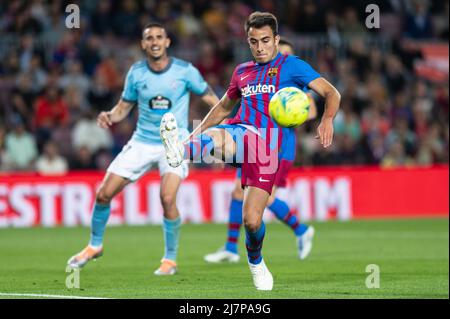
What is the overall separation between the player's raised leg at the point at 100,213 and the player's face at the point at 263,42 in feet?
8.66

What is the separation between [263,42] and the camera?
382 inches

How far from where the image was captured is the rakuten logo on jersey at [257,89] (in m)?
9.74

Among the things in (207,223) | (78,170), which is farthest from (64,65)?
(207,223)

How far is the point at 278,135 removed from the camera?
390 inches

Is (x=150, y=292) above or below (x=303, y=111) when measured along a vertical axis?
below

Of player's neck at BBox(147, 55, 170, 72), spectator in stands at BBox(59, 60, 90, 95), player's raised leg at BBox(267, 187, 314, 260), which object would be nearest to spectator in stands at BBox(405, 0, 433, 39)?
spectator in stands at BBox(59, 60, 90, 95)

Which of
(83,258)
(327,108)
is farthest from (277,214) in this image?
(327,108)

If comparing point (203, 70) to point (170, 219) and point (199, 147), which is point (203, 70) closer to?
point (170, 219)

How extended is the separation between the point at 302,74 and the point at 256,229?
1.45 metres

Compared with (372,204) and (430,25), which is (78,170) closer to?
(372,204)

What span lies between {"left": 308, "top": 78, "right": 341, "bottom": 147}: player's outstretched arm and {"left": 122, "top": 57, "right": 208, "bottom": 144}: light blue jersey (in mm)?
2694

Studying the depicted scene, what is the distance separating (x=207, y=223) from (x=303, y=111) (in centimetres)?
1064

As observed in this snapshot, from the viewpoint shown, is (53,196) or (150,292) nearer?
(150,292)

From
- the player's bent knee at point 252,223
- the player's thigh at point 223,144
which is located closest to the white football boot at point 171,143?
the player's thigh at point 223,144
